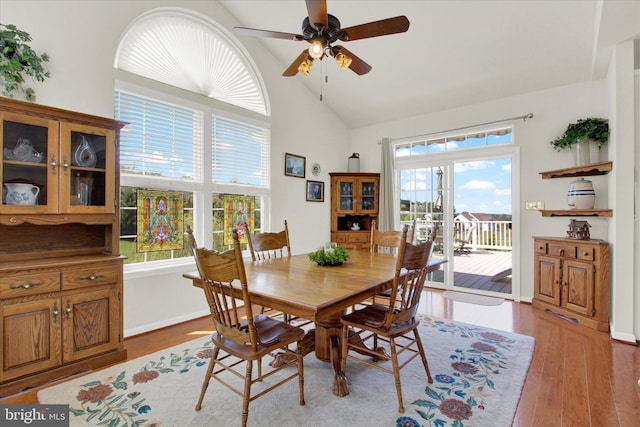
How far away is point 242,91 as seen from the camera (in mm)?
4164

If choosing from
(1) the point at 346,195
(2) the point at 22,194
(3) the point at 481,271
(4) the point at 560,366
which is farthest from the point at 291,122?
(3) the point at 481,271

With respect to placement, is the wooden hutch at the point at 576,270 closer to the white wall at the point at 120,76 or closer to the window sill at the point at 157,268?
the white wall at the point at 120,76

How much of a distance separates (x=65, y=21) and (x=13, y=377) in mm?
2808

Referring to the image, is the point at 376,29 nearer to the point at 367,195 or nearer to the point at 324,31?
the point at 324,31

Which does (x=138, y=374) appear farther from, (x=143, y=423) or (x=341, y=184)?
(x=341, y=184)

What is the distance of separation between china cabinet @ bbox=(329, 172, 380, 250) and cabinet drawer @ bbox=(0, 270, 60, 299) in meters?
3.81

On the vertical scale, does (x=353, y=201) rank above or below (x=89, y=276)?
above

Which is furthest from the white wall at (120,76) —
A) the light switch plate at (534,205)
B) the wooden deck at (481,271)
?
the light switch plate at (534,205)

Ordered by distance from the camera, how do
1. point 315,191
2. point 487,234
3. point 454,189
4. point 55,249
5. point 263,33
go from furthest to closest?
point 487,234 → point 315,191 → point 454,189 → point 55,249 → point 263,33

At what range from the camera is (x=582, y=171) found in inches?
135

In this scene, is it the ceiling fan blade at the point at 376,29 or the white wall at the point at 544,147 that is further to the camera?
the white wall at the point at 544,147

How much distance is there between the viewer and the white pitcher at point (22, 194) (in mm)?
2162

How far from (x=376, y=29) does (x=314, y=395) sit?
8.18 ft

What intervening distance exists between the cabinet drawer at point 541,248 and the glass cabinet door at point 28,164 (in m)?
4.92
